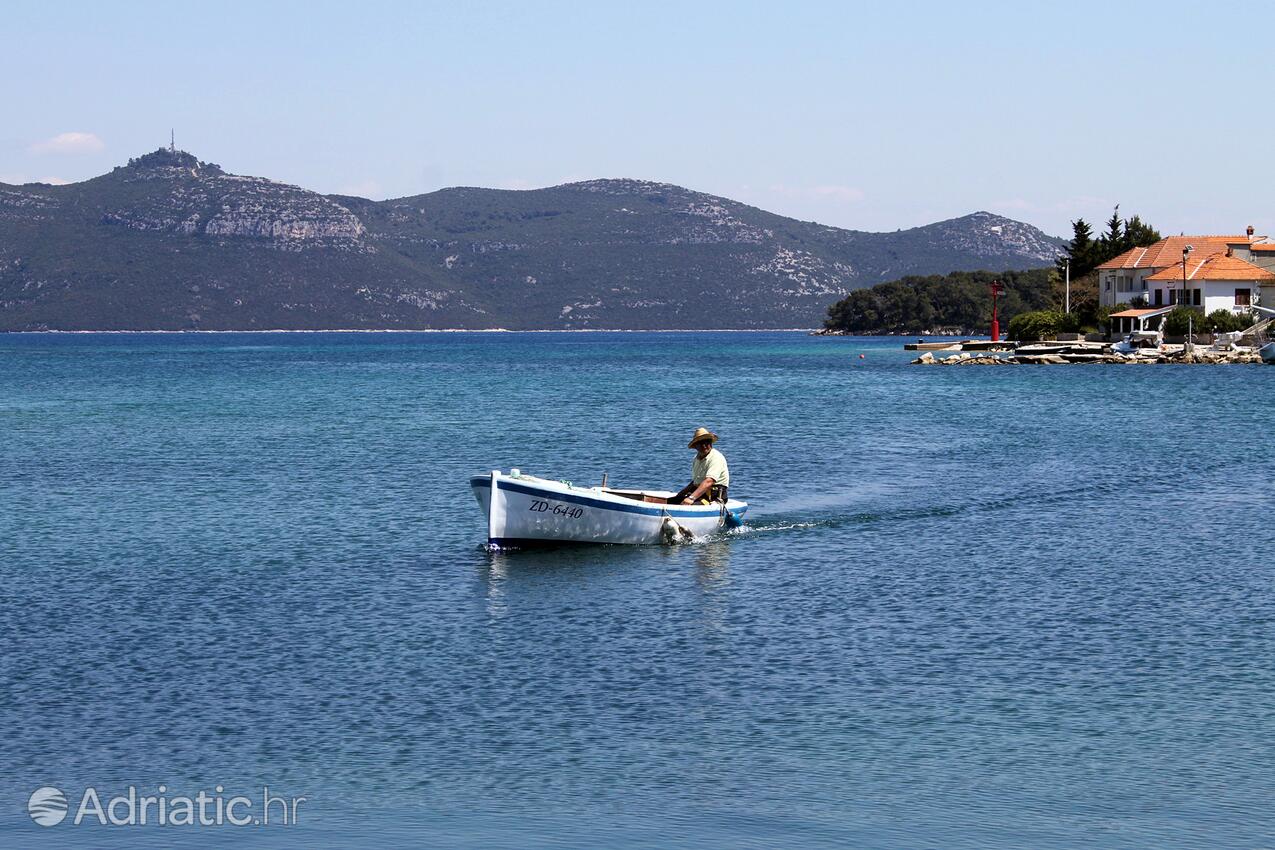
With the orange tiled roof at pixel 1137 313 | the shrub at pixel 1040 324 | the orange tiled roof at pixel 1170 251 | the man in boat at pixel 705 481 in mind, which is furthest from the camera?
the shrub at pixel 1040 324

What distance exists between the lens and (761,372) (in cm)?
13988

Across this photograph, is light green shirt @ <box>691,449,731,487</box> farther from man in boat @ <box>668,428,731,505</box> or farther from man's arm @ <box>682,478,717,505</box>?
man's arm @ <box>682,478,717,505</box>

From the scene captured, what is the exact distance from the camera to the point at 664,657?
71.6 feet

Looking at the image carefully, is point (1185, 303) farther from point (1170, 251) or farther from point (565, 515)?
point (565, 515)

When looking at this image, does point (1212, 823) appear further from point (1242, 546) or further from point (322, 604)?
point (1242, 546)

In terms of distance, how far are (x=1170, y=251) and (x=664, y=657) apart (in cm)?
13695

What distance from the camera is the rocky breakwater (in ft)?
408


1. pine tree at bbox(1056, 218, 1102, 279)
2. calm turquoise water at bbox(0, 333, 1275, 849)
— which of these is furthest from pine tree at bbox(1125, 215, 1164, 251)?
calm turquoise water at bbox(0, 333, 1275, 849)

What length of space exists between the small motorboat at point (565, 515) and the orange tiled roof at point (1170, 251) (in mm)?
122386

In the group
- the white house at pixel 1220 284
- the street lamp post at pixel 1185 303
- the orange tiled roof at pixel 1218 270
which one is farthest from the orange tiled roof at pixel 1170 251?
the street lamp post at pixel 1185 303

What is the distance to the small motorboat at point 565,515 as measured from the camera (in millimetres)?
31266

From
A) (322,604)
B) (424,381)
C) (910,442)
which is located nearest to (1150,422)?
(910,442)

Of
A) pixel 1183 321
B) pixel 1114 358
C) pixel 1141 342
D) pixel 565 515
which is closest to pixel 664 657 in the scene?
pixel 565 515

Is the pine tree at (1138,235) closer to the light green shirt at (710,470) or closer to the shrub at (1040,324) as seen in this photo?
the shrub at (1040,324)
